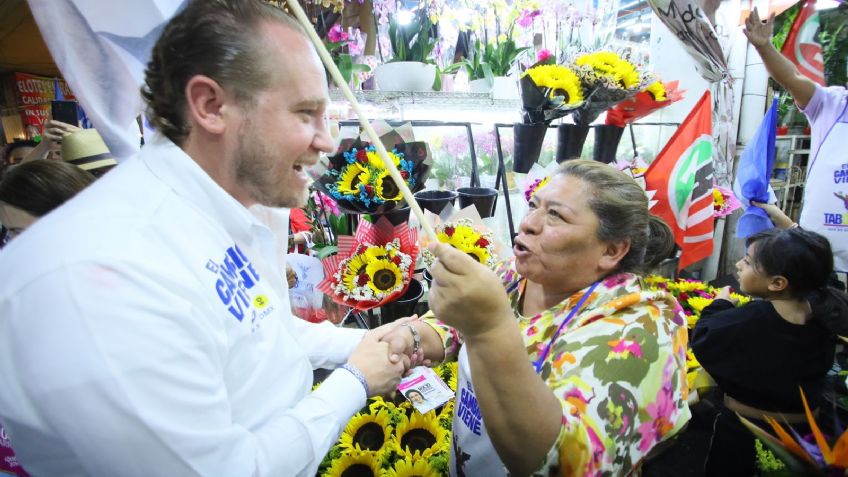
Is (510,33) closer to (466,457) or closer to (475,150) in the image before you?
(475,150)

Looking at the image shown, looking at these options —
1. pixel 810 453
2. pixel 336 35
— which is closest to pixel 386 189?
pixel 336 35

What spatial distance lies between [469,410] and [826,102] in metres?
3.91

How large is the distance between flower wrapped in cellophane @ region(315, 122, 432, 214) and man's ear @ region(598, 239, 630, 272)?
943 mm

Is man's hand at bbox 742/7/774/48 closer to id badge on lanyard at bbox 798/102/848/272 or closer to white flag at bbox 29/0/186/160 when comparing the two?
id badge on lanyard at bbox 798/102/848/272

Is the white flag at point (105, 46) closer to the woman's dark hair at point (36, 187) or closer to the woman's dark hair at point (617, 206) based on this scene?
the woman's dark hair at point (36, 187)

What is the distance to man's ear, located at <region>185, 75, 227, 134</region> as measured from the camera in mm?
1020

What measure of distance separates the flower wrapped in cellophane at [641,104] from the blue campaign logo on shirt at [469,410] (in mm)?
2626

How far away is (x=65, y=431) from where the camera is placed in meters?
0.71

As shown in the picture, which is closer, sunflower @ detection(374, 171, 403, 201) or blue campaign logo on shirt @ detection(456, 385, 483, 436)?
blue campaign logo on shirt @ detection(456, 385, 483, 436)

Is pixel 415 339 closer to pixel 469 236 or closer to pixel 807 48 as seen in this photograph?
pixel 469 236

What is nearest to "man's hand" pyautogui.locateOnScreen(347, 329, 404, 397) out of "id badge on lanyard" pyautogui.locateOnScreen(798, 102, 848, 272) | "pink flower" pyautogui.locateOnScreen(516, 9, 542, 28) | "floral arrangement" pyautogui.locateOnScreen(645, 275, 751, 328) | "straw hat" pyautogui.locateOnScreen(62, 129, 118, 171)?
"straw hat" pyautogui.locateOnScreen(62, 129, 118, 171)

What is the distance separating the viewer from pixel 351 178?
6.63 ft

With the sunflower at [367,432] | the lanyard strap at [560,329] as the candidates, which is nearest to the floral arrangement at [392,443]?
the sunflower at [367,432]

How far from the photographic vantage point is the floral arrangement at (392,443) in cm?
169
